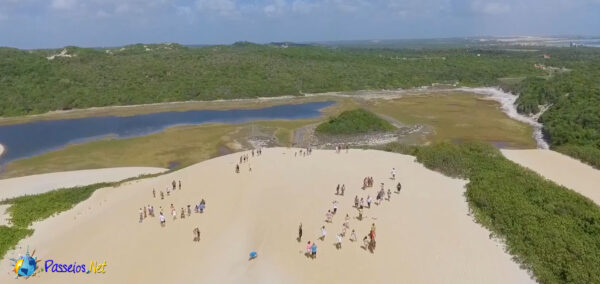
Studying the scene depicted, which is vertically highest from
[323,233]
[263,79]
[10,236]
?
[263,79]

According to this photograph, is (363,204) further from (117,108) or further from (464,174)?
(117,108)

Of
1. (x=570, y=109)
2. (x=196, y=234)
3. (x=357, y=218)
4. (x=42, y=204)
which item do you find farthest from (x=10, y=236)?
(x=570, y=109)

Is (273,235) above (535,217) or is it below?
below

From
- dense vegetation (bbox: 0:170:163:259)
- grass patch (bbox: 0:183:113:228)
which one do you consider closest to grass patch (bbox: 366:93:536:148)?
grass patch (bbox: 0:183:113:228)

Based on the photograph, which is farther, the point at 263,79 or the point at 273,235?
the point at 263,79

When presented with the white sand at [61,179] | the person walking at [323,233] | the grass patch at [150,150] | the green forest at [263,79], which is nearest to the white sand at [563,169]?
the green forest at [263,79]

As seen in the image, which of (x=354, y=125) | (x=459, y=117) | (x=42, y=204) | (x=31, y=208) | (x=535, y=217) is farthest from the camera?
(x=459, y=117)

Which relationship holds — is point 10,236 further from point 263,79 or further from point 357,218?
point 263,79
